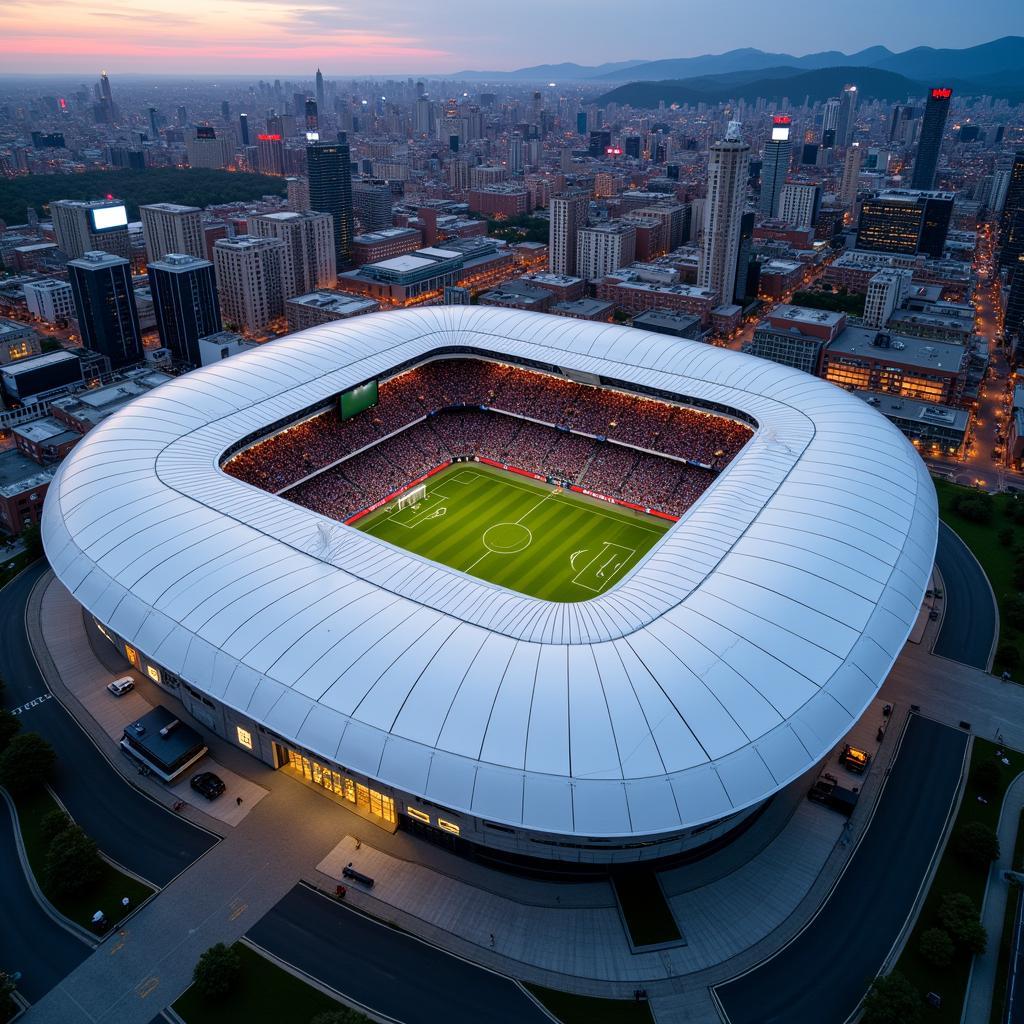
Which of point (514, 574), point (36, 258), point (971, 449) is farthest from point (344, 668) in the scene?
point (36, 258)

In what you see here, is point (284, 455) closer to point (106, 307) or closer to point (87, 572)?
point (87, 572)

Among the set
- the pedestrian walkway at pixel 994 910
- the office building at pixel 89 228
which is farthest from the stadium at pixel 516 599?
the office building at pixel 89 228

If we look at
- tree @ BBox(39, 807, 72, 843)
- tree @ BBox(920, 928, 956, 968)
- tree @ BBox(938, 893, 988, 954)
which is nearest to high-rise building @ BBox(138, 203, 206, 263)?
tree @ BBox(39, 807, 72, 843)

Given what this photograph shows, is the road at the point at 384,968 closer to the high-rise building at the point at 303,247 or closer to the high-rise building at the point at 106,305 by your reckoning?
the high-rise building at the point at 106,305

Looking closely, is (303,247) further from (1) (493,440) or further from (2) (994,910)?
(2) (994,910)

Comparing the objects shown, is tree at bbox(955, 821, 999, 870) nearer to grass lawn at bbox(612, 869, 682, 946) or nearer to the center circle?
grass lawn at bbox(612, 869, 682, 946)

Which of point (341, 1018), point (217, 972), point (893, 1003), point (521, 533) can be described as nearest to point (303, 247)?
point (521, 533)
